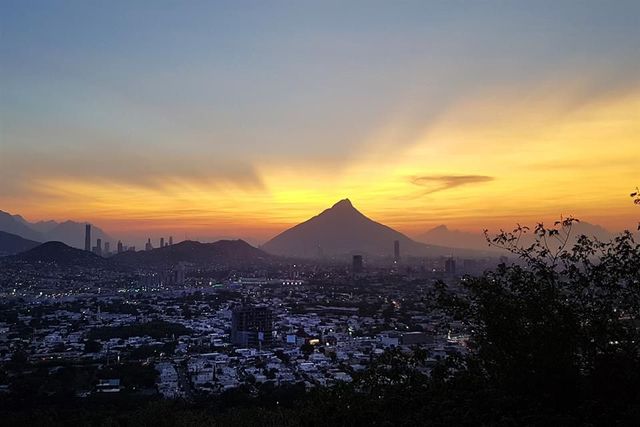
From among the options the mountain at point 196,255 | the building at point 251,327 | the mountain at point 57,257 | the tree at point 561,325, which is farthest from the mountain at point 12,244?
the tree at point 561,325

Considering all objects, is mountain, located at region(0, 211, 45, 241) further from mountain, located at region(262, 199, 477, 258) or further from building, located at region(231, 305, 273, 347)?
building, located at region(231, 305, 273, 347)

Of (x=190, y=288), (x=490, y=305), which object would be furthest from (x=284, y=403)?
(x=190, y=288)

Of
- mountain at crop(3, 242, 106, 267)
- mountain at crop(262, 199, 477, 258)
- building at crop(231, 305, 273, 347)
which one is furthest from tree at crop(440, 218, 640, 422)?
mountain at crop(262, 199, 477, 258)

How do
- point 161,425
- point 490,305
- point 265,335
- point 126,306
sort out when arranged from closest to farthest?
point 490,305, point 161,425, point 265,335, point 126,306

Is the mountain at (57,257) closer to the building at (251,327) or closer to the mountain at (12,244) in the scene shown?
the mountain at (12,244)

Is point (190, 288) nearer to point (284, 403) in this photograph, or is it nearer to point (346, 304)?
point (346, 304)

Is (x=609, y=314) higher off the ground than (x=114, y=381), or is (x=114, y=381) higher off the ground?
(x=609, y=314)
